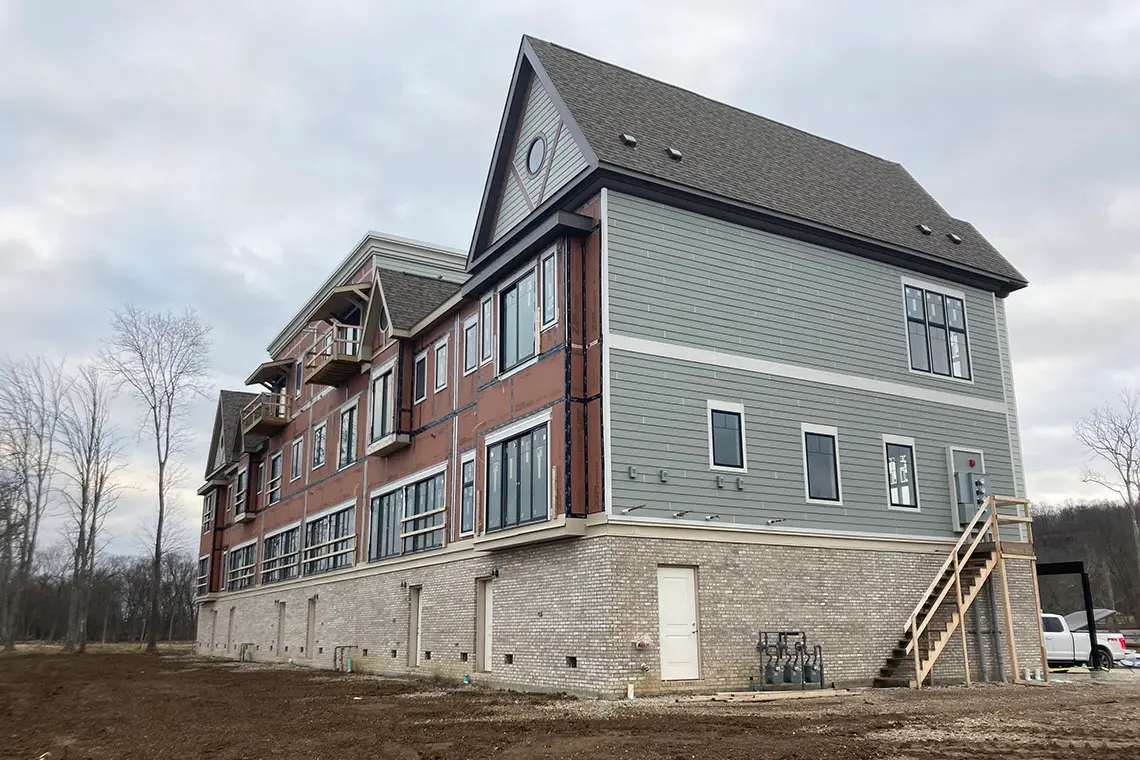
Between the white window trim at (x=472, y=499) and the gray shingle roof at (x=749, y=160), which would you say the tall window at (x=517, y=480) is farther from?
the gray shingle roof at (x=749, y=160)

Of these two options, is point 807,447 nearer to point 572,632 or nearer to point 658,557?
point 658,557

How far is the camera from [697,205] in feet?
61.4

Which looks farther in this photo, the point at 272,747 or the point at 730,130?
the point at 730,130

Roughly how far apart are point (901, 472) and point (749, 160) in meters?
7.73

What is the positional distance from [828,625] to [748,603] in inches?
83.1

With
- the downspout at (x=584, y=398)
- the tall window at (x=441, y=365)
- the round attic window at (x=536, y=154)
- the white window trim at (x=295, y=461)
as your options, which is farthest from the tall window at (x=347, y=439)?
the downspout at (x=584, y=398)

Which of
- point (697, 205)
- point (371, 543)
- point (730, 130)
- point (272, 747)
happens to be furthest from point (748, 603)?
point (371, 543)

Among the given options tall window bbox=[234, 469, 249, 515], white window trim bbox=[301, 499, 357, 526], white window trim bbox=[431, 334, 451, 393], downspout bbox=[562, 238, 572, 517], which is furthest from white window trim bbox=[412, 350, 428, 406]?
tall window bbox=[234, 469, 249, 515]

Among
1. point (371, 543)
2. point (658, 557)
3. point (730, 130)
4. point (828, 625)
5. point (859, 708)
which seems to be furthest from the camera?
point (371, 543)

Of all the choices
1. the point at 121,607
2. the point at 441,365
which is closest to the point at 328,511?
the point at 441,365

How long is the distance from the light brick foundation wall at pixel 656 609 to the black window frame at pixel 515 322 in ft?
13.1

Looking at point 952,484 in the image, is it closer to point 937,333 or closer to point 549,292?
point 937,333

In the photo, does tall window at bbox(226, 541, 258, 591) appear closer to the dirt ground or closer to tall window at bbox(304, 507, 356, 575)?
tall window at bbox(304, 507, 356, 575)

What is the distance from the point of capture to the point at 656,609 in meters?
16.2
